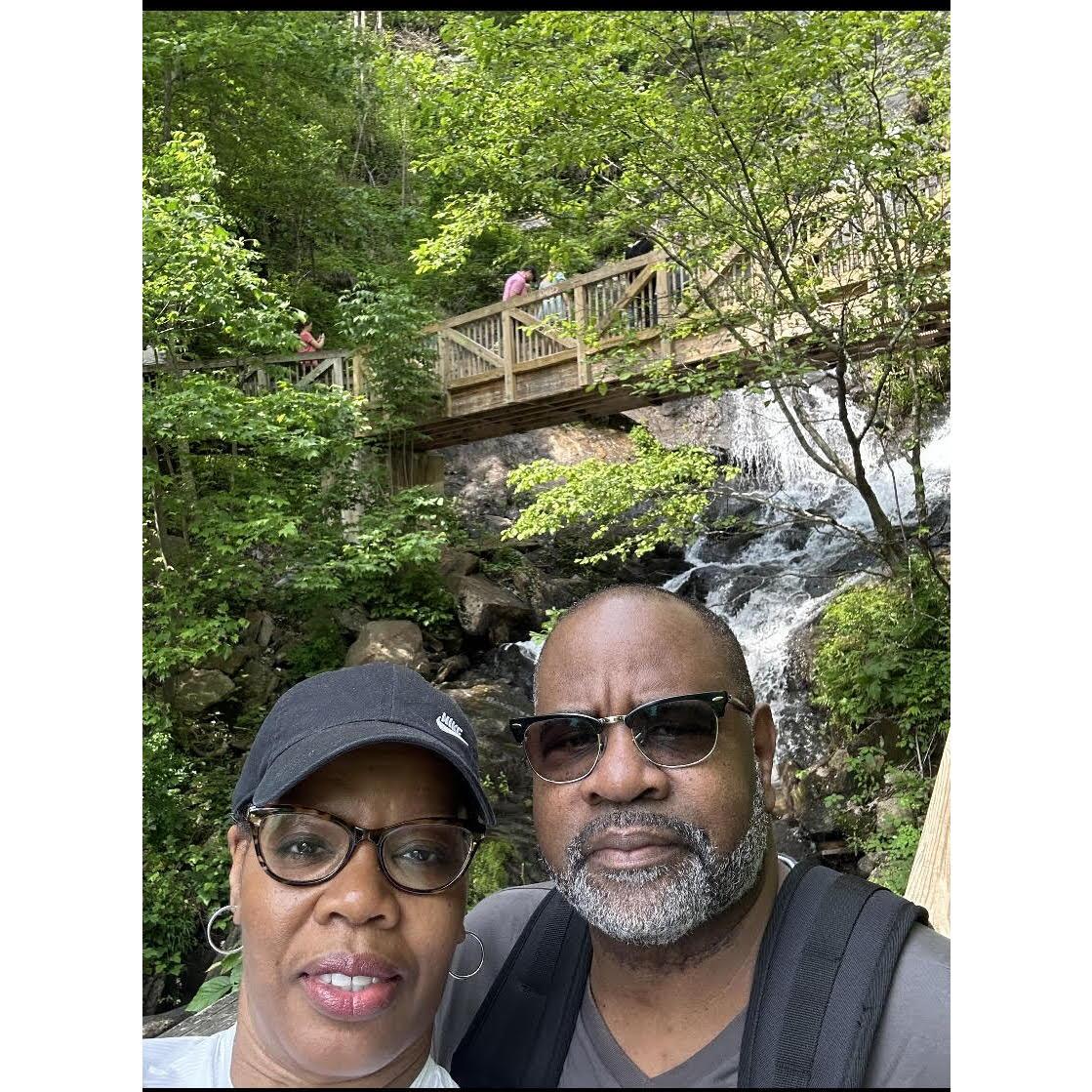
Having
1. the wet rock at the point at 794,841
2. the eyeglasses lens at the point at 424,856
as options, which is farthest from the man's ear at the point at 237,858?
the wet rock at the point at 794,841

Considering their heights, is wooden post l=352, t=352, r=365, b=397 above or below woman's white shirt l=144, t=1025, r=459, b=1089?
above

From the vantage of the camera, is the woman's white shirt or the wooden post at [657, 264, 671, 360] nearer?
the woman's white shirt

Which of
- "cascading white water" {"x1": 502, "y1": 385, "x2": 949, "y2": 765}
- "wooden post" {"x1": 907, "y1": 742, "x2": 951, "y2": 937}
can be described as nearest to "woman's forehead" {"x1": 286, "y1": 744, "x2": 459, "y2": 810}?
"wooden post" {"x1": 907, "y1": 742, "x2": 951, "y2": 937}

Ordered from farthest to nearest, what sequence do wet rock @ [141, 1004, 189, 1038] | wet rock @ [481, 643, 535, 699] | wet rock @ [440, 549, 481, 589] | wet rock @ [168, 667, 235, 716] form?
1. wet rock @ [440, 549, 481, 589]
2. wet rock @ [481, 643, 535, 699]
3. wet rock @ [168, 667, 235, 716]
4. wet rock @ [141, 1004, 189, 1038]

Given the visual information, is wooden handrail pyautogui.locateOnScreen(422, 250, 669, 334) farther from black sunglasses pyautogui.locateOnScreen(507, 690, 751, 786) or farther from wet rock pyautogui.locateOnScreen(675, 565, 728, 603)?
black sunglasses pyautogui.locateOnScreen(507, 690, 751, 786)

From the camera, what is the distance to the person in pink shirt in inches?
145

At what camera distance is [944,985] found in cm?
68

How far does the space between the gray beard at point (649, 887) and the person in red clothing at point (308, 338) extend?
3.16m

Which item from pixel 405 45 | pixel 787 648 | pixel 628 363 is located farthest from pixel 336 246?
pixel 787 648

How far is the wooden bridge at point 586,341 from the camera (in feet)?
10.9

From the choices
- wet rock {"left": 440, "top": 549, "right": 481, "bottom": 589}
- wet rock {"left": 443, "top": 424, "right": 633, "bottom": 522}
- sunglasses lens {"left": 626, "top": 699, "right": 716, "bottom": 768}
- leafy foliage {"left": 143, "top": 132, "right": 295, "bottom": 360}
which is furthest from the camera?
wet rock {"left": 440, "top": 549, "right": 481, "bottom": 589}

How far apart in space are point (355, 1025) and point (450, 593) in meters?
4.13

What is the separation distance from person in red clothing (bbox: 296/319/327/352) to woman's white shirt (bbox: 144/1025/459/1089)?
3.14 m

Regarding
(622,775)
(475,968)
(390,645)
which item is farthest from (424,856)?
(390,645)
